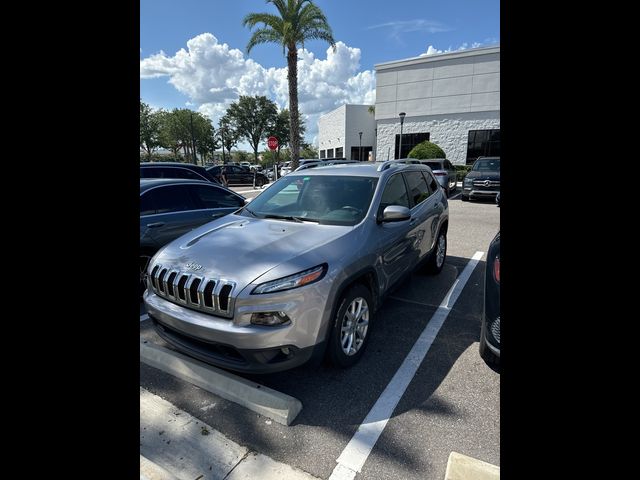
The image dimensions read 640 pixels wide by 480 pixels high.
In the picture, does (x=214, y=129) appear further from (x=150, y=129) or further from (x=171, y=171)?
(x=171, y=171)

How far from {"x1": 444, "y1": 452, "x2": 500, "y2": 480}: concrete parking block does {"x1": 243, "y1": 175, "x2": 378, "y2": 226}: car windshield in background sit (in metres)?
1.99

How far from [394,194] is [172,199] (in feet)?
10.3

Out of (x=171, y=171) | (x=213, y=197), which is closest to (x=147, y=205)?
(x=213, y=197)

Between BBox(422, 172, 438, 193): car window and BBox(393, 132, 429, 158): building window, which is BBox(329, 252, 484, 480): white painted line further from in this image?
BBox(393, 132, 429, 158): building window

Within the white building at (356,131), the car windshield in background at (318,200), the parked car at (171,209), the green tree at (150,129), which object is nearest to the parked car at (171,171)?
the parked car at (171,209)

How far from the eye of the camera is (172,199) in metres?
5.28

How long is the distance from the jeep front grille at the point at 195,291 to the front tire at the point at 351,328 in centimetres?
84

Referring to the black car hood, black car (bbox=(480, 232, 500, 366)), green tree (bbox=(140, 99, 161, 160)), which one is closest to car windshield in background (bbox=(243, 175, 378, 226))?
black car (bbox=(480, 232, 500, 366))

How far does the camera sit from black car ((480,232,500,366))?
247 centimetres
